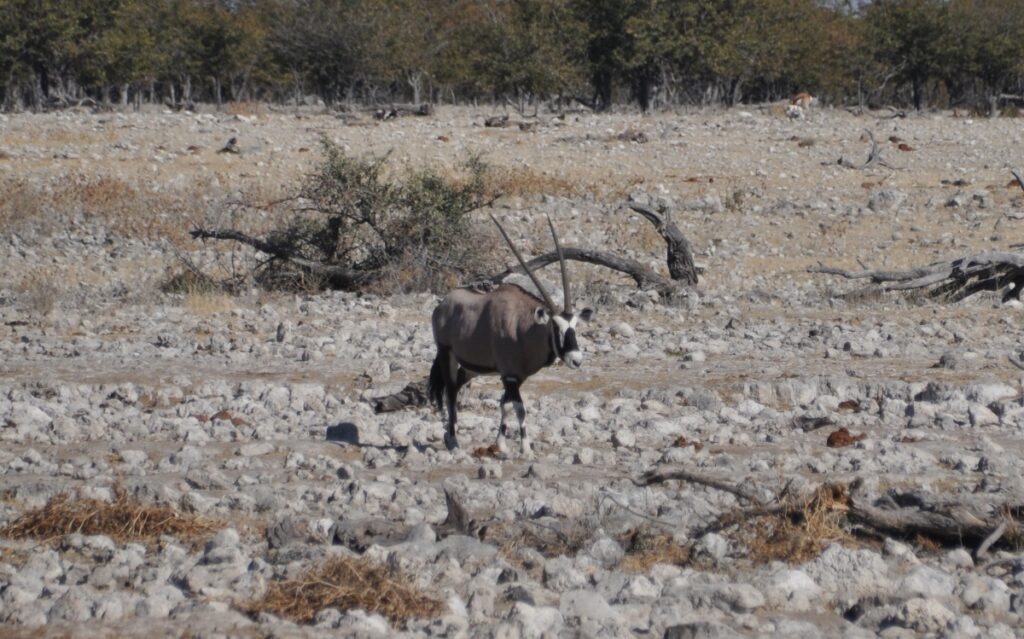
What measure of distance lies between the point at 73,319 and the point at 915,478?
31.8 feet

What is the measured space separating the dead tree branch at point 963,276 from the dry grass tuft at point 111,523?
30.0ft

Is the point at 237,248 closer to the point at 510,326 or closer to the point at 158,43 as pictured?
the point at 510,326

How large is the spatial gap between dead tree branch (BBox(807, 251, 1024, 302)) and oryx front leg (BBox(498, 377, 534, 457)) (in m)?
6.44

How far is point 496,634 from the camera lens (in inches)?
218

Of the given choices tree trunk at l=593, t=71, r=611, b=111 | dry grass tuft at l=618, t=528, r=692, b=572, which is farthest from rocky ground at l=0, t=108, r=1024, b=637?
tree trunk at l=593, t=71, r=611, b=111

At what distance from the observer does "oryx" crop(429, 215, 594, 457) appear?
8766 mm

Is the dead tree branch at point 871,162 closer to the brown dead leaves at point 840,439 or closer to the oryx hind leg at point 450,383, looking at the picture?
the brown dead leaves at point 840,439

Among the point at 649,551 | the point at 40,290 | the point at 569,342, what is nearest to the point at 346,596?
the point at 649,551

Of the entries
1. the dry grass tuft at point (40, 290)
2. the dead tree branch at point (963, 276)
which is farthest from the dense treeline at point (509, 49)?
the dead tree branch at point (963, 276)

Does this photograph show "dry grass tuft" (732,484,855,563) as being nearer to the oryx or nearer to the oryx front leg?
the oryx

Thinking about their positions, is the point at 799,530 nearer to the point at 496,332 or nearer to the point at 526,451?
the point at 526,451

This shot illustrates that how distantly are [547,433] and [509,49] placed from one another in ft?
129

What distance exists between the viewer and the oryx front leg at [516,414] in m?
8.73

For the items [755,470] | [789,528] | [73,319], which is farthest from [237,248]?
[789,528]
